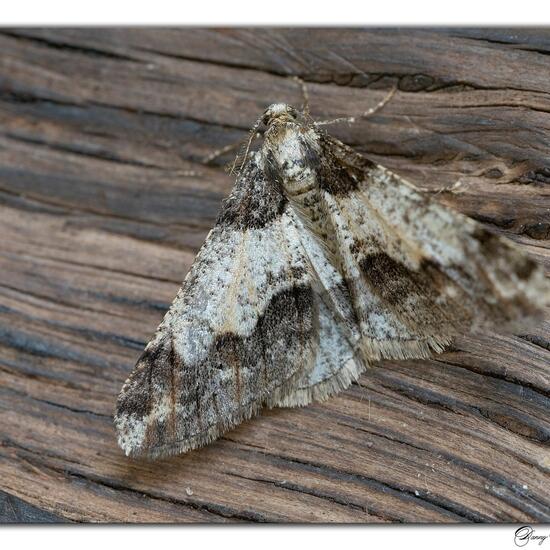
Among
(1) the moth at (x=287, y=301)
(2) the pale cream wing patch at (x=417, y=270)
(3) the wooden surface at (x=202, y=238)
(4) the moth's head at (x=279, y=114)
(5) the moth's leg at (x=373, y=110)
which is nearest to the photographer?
(2) the pale cream wing patch at (x=417, y=270)

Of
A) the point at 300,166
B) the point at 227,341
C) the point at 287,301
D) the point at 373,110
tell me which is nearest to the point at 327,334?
the point at 287,301

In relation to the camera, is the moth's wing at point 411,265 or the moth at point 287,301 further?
the moth at point 287,301

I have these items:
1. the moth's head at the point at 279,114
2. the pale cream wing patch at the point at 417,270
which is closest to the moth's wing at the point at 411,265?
the pale cream wing patch at the point at 417,270

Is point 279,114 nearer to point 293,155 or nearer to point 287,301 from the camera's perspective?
point 293,155

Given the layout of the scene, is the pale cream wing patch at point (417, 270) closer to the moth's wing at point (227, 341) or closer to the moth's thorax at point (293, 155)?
the moth's thorax at point (293, 155)

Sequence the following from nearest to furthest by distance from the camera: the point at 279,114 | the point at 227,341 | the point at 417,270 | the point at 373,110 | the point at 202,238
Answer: the point at 417,270 → the point at 227,341 → the point at 279,114 → the point at 373,110 → the point at 202,238

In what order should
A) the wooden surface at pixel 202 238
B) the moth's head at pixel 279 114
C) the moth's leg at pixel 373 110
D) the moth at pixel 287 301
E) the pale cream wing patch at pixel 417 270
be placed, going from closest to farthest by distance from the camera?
the pale cream wing patch at pixel 417 270
the moth at pixel 287 301
the wooden surface at pixel 202 238
the moth's head at pixel 279 114
the moth's leg at pixel 373 110

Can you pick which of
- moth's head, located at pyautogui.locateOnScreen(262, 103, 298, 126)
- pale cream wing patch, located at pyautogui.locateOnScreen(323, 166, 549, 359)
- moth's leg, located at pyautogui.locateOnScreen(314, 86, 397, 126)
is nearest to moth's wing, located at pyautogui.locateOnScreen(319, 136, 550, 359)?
pale cream wing patch, located at pyautogui.locateOnScreen(323, 166, 549, 359)
